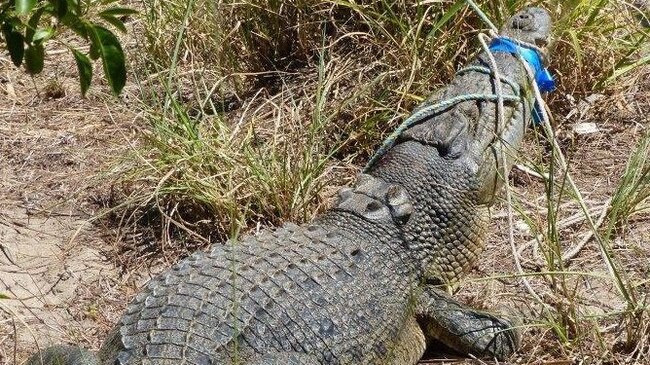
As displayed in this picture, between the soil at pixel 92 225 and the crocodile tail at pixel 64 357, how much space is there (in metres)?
0.13

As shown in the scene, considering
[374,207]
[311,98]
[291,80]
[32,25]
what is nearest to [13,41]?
[32,25]

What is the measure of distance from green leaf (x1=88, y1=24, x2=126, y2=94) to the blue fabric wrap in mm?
2418

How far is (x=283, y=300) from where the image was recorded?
3.25 metres

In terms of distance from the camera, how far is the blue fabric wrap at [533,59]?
437 cm

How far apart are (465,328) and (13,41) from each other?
204 cm

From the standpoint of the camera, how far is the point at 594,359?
322cm

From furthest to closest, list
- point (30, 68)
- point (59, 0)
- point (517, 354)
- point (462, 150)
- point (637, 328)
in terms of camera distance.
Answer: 1. point (462, 150)
2. point (517, 354)
3. point (637, 328)
4. point (30, 68)
5. point (59, 0)

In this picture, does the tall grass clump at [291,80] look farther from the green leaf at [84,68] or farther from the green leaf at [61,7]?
the green leaf at [61,7]

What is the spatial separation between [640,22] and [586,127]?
686 millimetres

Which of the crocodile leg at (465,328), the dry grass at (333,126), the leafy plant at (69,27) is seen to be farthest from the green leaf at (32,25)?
the crocodile leg at (465,328)

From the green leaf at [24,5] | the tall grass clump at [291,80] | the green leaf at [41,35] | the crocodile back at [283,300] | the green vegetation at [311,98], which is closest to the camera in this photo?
the green leaf at [24,5]

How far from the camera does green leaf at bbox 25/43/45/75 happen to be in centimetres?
238

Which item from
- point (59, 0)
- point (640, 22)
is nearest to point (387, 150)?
point (640, 22)

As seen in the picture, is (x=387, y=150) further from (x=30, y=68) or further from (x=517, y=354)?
(x=30, y=68)
